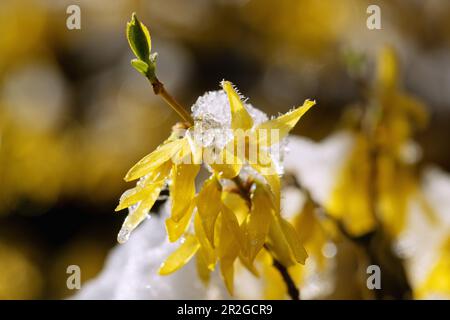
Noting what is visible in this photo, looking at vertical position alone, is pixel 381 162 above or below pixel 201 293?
above

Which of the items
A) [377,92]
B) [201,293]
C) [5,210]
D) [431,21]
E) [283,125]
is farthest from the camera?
[431,21]

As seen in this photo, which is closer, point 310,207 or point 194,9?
point 310,207

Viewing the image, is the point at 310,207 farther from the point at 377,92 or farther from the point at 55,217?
the point at 55,217

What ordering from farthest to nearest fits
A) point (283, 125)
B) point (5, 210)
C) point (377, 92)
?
point (5, 210) < point (377, 92) < point (283, 125)
